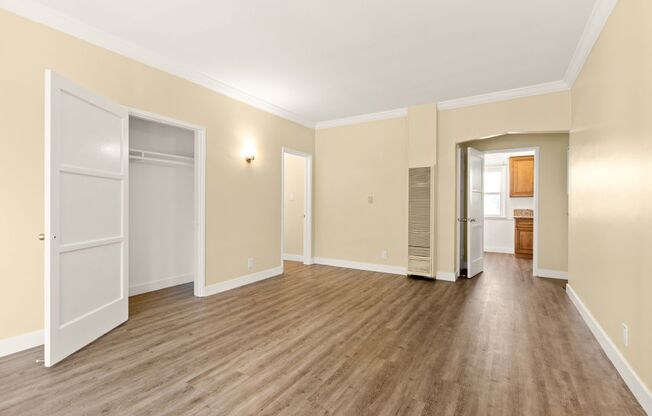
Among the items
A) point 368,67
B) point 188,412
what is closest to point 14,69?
point 188,412

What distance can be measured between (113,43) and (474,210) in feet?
18.0

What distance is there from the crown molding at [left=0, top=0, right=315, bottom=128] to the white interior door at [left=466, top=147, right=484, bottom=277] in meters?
3.74

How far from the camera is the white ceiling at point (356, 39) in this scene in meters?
2.63

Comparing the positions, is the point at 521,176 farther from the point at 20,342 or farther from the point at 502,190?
the point at 20,342

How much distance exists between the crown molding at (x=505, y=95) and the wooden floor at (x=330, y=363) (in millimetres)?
2811

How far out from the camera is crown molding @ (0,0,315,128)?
8.47ft

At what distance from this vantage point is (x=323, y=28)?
9.60 feet

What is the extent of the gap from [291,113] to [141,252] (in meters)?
3.25

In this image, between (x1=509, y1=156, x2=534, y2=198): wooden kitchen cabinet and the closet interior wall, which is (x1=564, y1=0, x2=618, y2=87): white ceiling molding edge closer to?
(x1=509, y1=156, x2=534, y2=198): wooden kitchen cabinet

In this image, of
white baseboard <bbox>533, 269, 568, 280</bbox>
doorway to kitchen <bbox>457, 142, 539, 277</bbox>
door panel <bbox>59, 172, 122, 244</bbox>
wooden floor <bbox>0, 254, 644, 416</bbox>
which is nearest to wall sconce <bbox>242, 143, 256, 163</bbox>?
door panel <bbox>59, 172, 122, 244</bbox>

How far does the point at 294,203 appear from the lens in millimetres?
7016

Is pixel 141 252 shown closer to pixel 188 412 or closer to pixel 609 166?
pixel 188 412

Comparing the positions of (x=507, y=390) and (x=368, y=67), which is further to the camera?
(x=368, y=67)

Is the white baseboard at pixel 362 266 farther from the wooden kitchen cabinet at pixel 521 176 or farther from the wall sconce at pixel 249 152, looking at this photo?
the wooden kitchen cabinet at pixel 521 176
